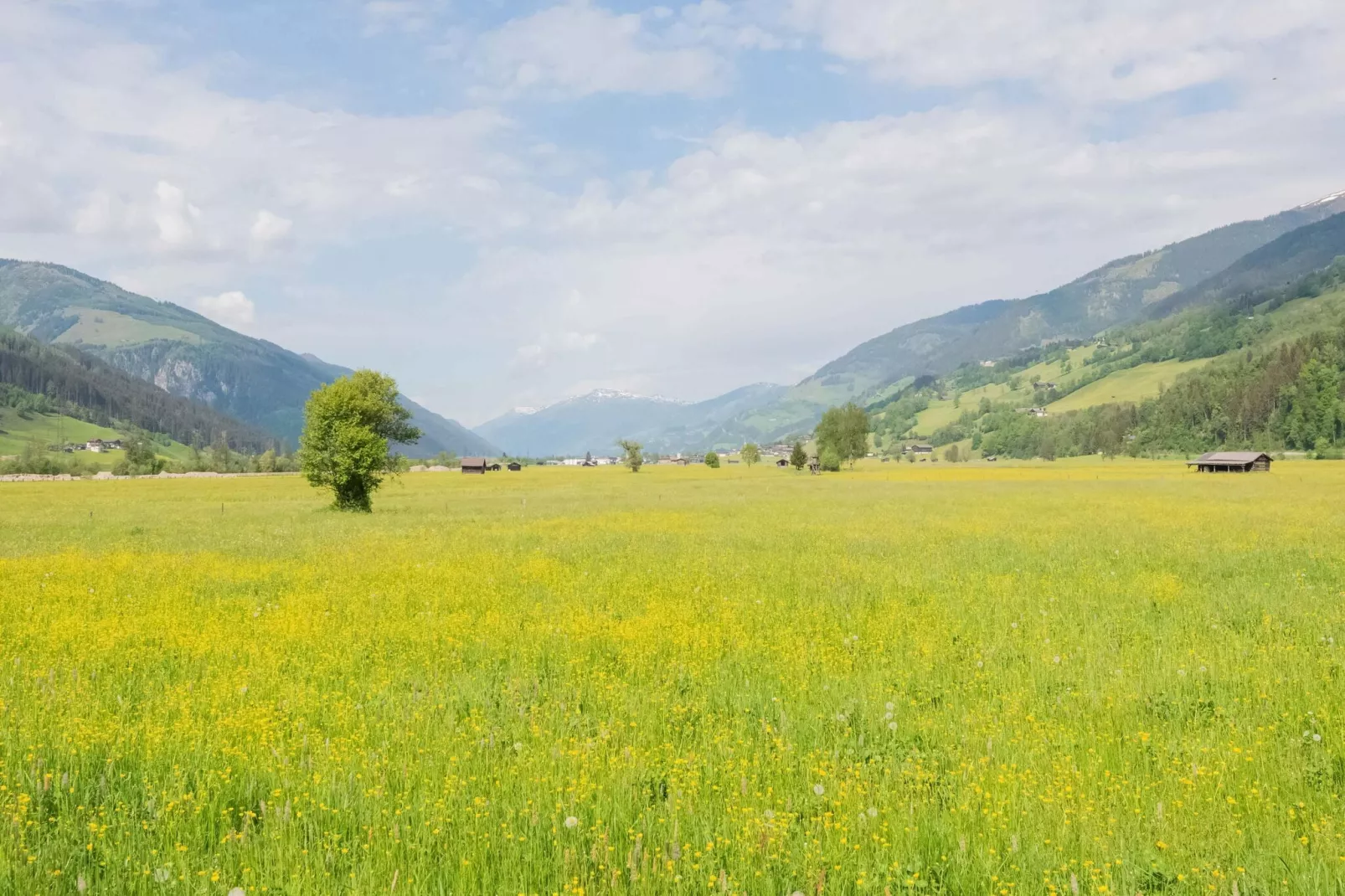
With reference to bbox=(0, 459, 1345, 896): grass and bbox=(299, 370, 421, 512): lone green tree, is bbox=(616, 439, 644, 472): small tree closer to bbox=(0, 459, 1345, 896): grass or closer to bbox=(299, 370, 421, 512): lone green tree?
bbox=(299, 370, 421, 512): lone green tree

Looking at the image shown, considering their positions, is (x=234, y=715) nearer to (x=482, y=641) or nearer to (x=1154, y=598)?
(x=482, y=641)

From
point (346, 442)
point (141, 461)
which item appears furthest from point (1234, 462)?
point (141, 461)

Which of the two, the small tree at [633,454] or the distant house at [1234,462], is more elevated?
the small tree at [633,454]

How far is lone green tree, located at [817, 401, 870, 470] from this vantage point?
152 metres

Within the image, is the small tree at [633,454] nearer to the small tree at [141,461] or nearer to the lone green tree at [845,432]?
the lone green tree at [845,432]

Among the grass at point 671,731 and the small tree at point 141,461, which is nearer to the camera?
the grass at point 671,731

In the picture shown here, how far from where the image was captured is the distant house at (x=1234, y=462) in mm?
118375

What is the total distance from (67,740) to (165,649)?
425 cm

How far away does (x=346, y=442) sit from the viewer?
46.7 meters

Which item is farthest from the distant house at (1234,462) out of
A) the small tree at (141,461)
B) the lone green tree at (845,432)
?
the small tree at (141,461)

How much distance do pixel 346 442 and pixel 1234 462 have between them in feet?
447

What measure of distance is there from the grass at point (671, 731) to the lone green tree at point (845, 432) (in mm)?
135038

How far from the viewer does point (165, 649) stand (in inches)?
425

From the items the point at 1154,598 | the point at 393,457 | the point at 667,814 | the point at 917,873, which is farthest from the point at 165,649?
the point at 393,457
